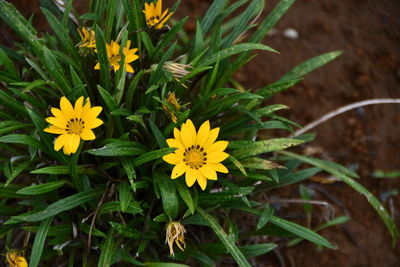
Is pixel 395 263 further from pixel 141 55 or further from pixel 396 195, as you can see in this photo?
pixel 141 55

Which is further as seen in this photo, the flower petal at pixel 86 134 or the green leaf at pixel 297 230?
the green leaf at pixel 297 230

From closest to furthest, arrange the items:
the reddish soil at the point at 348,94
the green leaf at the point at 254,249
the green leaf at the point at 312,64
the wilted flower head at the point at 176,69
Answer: the wilted flower head at the point at 176,69 < the green leaf at the point at 254,249 < the green leaf at the point at 312,64 < the reddish soil at the point at 348,94

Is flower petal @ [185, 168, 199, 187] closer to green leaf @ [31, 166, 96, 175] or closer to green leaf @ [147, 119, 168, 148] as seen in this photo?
green leaf @ [147, 119, 168, 148]

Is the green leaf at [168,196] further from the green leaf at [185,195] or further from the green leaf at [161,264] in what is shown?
the green leaf at [161,264]

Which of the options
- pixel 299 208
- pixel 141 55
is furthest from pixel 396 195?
pixel 141 55

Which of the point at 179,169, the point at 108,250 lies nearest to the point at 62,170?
the point at 108,250

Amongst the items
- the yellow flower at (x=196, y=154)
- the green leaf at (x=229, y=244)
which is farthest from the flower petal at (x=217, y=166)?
the green leaf at (x=229, y=244)

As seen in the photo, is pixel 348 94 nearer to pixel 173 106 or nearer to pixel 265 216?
pixel 265 216
